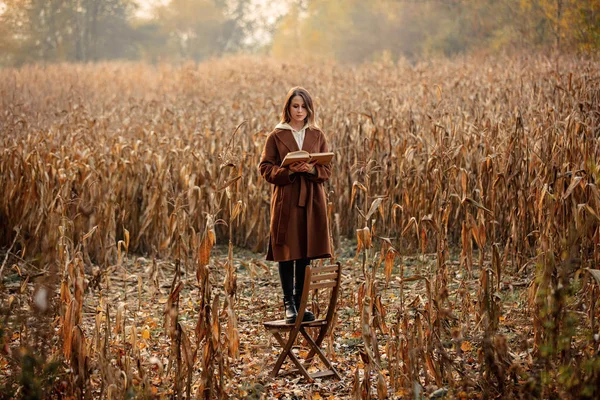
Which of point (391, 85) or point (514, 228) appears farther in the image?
point (391, 85)

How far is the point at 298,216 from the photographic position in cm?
388

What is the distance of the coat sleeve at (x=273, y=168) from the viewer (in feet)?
12.5

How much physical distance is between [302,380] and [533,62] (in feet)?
37.7

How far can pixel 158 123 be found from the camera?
10109mm

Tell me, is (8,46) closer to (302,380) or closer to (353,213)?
(353,213)

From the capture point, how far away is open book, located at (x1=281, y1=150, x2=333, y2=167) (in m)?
3.63

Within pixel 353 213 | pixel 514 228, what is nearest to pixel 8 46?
pixel 353 213

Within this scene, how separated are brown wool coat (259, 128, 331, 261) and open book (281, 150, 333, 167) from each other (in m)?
0.11

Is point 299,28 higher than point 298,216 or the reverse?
higher

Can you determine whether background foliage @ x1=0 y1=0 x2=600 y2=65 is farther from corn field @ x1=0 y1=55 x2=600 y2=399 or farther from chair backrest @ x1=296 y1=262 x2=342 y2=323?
chair backrest @ x1=296 y1=262 x2=342 y2=323

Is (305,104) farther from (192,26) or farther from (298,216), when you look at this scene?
(192,26)

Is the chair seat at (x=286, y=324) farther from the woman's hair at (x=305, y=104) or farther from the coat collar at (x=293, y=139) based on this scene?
the woman's hair at (x=305, y=104)

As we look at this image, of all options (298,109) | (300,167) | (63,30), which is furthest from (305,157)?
(63,30)

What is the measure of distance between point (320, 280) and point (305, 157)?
64 centimetres
